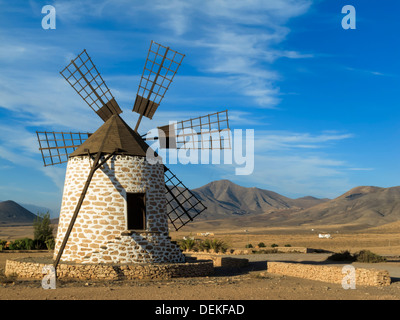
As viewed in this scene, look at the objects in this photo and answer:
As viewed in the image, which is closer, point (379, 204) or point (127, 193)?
point (127, 193)

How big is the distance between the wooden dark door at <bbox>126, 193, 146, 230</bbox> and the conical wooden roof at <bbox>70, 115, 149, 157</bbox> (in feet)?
5.27

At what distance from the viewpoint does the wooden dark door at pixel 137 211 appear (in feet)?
55.2

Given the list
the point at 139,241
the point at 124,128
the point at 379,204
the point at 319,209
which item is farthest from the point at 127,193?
the point at 319,209

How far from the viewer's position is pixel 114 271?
14742 millimetres

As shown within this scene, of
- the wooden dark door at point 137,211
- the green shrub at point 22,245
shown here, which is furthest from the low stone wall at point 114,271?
the green shrub at point 22,245

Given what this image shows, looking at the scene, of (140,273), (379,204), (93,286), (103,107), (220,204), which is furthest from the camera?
(220,204)

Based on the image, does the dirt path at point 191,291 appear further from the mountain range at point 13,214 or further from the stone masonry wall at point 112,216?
the mountain range at point 13,214

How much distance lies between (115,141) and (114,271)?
4975mm

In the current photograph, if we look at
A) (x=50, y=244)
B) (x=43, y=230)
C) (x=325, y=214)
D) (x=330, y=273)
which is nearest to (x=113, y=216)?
(x=330, y=273)

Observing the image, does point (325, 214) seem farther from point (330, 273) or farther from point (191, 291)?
point (191, 291)

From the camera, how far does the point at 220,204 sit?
18000 cm

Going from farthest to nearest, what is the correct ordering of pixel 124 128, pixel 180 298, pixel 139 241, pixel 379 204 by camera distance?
pixel 379 204
pixel 124 128
pixel 139 241
pixel 180 298
